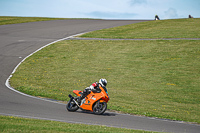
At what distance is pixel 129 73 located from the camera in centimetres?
2345

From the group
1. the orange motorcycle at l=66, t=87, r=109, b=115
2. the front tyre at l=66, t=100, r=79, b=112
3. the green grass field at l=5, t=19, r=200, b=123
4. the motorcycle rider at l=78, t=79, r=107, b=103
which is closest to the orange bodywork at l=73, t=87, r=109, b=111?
the orange motorcycle at l=66, t=87, r=109, b=115

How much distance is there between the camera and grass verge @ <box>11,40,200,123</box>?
15836mm

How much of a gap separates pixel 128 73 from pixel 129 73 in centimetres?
9

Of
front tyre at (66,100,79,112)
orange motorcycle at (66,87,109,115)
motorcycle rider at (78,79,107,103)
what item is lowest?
front tyre at (66,100,79,112)

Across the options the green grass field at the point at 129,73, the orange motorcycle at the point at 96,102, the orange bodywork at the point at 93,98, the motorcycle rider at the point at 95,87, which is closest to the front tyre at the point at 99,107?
the orange motorcycle at the point at 96,102

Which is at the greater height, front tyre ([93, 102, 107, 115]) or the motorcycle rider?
the motorcycle rider

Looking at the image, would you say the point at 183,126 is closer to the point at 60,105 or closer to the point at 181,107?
the point at 181,107

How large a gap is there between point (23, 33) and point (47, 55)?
456 inches

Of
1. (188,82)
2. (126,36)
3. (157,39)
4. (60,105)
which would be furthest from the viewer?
(126,36)

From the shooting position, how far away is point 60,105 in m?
14.1

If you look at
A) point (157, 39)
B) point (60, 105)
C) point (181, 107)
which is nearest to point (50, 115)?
point (60, 105)

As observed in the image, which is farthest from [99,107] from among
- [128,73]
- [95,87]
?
[128,73]

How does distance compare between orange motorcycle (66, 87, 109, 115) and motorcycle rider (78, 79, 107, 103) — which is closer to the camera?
orange motorcycle (66, 87, 109, 115)

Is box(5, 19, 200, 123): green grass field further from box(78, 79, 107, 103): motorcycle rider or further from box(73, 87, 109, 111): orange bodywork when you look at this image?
box(78, 79, 107, 103): motorcycle rider
